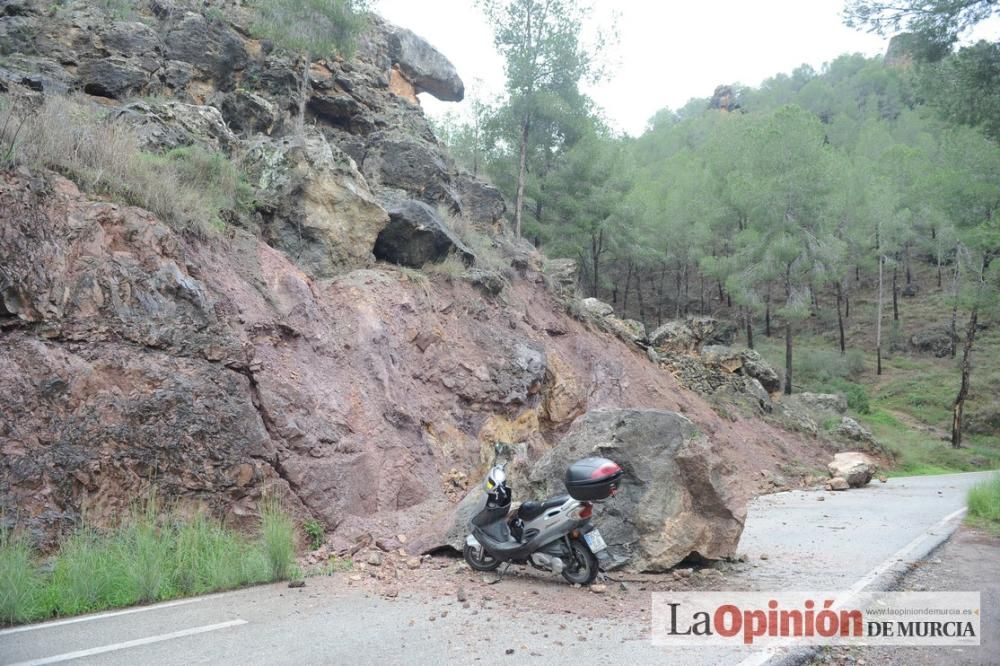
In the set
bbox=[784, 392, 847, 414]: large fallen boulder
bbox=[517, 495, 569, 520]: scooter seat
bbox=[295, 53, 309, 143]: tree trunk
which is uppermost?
A: bbox=[295, 53, 309, 143]: tree trunk

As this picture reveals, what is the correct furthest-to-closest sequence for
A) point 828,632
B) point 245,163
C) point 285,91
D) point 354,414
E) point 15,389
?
point 285,91, point 245,163, point 354,414, point 15,389, point 828,632

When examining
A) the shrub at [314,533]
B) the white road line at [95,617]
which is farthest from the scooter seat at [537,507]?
the white road line at [95,617]

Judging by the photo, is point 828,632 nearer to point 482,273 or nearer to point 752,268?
point 482,273

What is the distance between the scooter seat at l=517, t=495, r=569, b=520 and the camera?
6.36m

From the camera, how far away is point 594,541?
607 centimetres

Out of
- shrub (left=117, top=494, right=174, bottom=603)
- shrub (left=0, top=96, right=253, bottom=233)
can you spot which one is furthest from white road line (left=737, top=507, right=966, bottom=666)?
shrub (left=0, top=96, right=253, bottom=233)

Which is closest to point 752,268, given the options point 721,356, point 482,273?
point 721,356

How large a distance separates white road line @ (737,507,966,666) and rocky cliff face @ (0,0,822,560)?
143cm

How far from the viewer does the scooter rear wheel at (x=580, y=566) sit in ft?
20.0

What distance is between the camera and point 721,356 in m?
23.1

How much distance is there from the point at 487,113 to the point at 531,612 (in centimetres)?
2456

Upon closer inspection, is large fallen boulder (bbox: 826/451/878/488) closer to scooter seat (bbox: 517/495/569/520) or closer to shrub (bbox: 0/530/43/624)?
scooter seat (bbox: 517/495/569/520)

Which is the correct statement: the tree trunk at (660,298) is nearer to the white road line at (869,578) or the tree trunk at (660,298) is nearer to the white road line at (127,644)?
the white road line at (869,578)

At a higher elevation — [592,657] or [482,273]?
[482,273]
